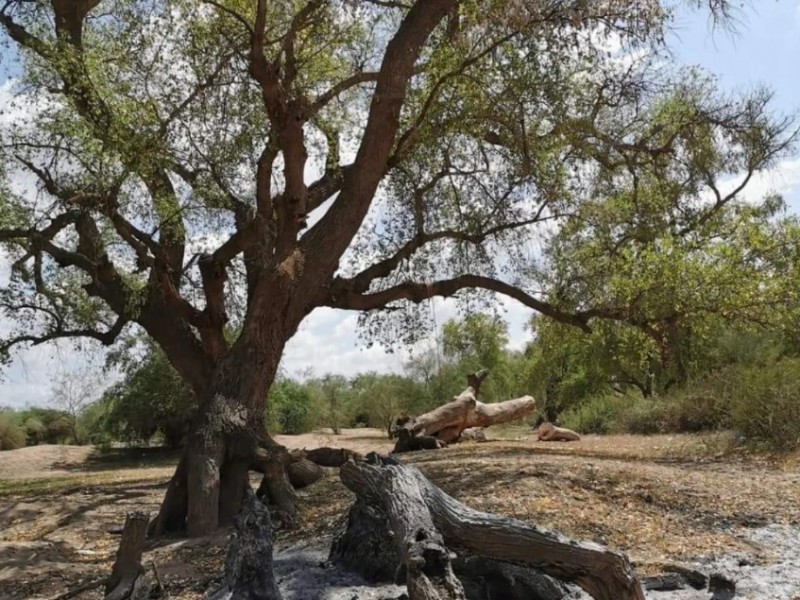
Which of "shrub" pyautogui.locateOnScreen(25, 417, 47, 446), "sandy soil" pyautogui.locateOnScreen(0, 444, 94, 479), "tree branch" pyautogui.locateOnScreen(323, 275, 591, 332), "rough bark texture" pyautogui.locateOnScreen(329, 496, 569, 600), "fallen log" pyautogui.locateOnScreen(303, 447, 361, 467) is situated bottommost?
"rough bark texture" pyautogui.locateOnScreen(329, 496, 569, 600)

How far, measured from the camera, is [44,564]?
6715mm

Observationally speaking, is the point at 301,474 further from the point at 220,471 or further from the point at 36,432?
the point at 36,432

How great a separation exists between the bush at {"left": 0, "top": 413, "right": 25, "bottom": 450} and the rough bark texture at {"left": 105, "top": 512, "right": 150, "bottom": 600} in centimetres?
2519

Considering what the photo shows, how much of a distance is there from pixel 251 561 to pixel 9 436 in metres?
26.8

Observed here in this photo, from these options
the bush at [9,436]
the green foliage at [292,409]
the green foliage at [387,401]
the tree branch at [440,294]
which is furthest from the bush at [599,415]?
the bush at [9,436]

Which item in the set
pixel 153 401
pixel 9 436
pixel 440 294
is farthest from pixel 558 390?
pixel 9 436

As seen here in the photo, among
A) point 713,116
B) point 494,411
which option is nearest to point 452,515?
point 713,116

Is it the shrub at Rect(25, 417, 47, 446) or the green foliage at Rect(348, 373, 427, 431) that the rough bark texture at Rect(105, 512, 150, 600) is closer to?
the green foliage at Rect(348, 373, 427, 431)

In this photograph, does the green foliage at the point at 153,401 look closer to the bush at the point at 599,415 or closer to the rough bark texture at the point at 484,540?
the bush at the point at 599,415

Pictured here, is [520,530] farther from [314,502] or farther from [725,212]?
[725,212]

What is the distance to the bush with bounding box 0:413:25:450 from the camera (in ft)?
87.5

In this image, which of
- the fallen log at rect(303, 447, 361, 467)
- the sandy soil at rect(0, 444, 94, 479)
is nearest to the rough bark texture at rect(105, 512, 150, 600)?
the fallen log at rect(303, 447, 361, 467)

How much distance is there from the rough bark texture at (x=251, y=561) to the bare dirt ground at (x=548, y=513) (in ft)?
2.64

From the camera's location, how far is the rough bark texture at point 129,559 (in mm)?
4156
